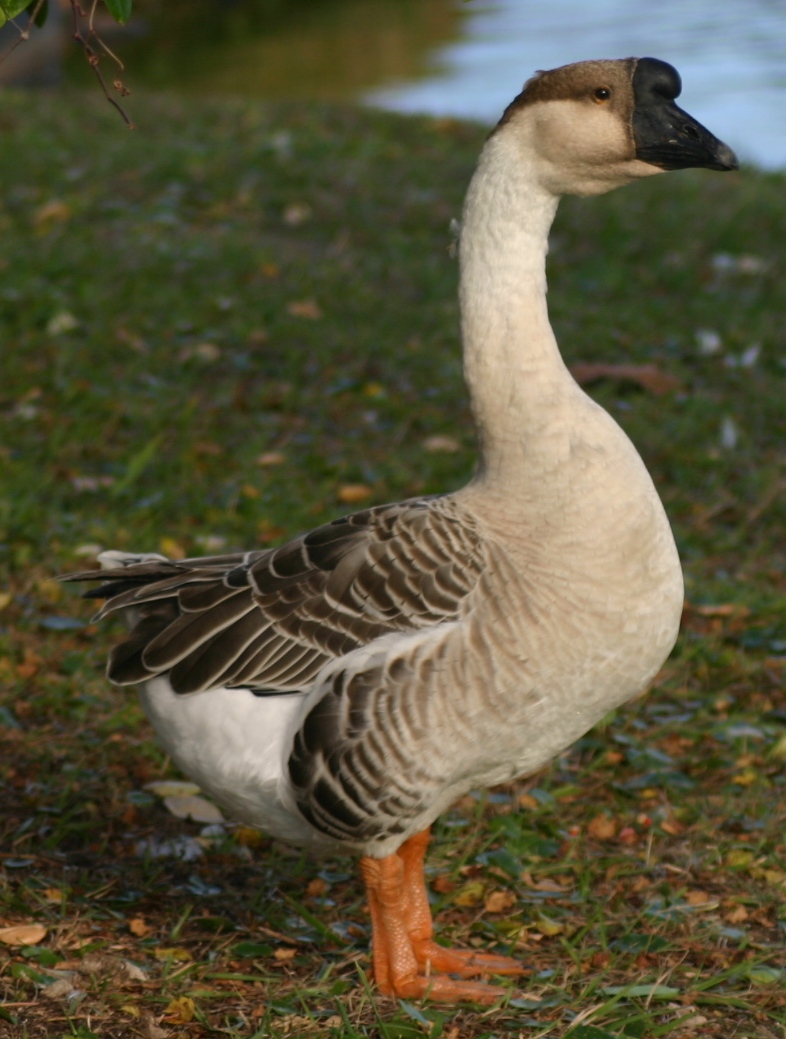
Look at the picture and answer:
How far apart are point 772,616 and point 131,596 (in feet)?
8.86

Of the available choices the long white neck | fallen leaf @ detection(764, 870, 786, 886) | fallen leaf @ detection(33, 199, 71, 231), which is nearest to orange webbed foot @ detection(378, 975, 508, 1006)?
fallen leaf @ detection(764, 870, 786, 886)

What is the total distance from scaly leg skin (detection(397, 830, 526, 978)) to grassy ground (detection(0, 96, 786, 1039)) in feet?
0.30

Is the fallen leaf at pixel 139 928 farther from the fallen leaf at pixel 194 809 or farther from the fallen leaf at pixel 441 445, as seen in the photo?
the fallen leaf at pixel 441 445

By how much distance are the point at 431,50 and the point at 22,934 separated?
64.9 feet

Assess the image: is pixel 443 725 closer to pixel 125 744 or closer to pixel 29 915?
pixel 29 915

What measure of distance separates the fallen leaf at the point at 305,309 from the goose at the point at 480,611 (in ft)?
14.3

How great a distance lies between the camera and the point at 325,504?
5.83m

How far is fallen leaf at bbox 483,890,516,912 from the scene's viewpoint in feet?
12.0

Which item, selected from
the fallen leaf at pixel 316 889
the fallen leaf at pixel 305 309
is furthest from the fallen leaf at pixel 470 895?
the fallen leaf at pixel 305 309

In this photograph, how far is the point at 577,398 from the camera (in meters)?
3.20

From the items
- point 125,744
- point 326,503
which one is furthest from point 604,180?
point 326,503

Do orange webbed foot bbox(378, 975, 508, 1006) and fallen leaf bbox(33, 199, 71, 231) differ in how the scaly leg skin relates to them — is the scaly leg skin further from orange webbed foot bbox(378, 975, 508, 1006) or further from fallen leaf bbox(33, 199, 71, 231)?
fallen leaf bbox(33, 199, 71, 231)

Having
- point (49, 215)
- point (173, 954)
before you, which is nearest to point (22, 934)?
point (173, 954)

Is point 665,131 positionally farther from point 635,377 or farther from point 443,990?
point 635,377
